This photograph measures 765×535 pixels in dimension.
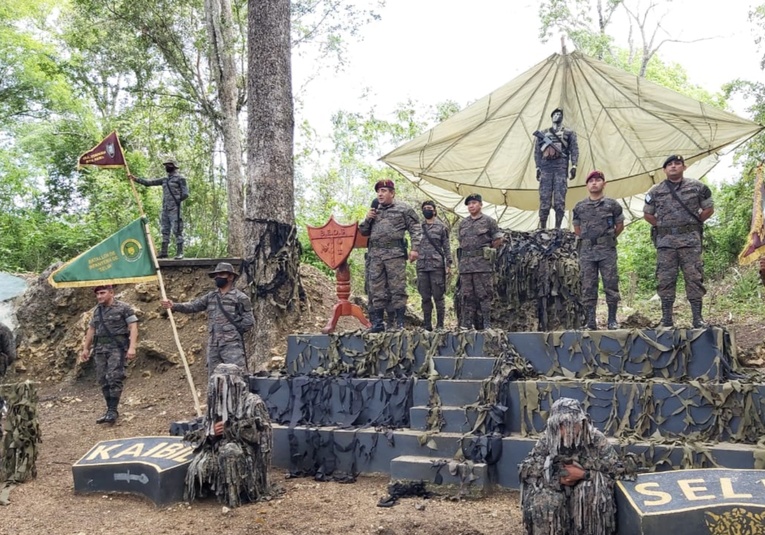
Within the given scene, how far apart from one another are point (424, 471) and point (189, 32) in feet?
38.4

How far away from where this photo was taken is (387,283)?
781 cm

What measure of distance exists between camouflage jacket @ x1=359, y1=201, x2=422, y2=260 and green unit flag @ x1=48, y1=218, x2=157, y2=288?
8.31ft

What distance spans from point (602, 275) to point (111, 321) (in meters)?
5.89

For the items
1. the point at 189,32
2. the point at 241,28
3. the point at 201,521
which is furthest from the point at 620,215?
the point at 189,32

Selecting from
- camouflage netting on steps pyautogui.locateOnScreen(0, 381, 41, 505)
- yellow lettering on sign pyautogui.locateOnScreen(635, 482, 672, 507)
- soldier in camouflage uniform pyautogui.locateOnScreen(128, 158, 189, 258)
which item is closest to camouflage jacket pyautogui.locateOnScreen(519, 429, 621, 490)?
yellow lettering on sign pyautogui.locateOnScreen(635, 482, 672, 507)

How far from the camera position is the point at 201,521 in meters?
5.00

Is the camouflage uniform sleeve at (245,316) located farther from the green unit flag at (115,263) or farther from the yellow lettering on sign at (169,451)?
the yellow lettering on sign at (169,451)

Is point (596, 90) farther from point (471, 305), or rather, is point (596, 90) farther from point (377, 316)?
point (377, 316)

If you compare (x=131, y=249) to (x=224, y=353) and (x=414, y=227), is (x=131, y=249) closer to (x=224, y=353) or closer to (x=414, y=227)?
(x=224, y=353)

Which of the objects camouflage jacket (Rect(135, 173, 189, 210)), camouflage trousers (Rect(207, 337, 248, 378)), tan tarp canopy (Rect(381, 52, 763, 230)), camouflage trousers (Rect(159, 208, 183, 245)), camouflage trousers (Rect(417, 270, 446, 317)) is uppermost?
tan tarp canopy (Rect(381, 52, 763, 230))

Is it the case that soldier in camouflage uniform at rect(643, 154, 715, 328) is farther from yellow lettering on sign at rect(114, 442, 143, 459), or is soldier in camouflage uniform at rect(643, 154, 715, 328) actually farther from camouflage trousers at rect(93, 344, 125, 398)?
camouflage trousers at rect(93, 344, 125, 398)

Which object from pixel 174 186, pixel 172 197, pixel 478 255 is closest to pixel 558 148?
pixel 478 255

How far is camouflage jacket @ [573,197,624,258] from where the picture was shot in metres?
6.99

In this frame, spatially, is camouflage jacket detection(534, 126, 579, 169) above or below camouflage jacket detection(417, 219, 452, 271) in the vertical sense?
above
